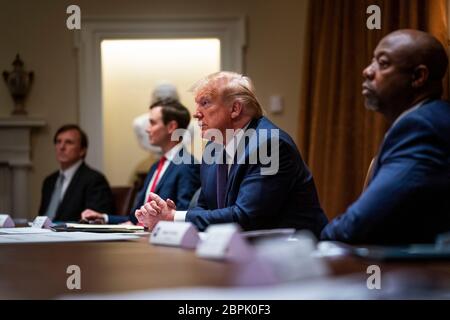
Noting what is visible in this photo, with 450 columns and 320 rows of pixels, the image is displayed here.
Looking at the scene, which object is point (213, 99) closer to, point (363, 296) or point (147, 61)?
point (363, 296)

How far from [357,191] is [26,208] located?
2.28m

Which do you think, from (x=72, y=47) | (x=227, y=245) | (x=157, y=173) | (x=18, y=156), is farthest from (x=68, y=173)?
(x=227, y=245)

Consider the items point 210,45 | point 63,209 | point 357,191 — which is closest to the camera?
point 63,209

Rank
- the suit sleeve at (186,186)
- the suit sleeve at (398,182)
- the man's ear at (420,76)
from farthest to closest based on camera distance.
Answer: the suit sleeve at (186,186), the man's ear at (420,76), the suit sleeve at (398,182)

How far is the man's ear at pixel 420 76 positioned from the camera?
4.90 feet

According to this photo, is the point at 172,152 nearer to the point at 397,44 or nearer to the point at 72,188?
the point at 72,188

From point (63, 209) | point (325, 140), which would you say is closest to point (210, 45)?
point (325, 140)

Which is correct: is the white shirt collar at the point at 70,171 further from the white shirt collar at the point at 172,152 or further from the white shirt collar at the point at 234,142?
the white shirt collar at the point at 234,142

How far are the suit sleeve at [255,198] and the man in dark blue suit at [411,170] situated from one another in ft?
1.38

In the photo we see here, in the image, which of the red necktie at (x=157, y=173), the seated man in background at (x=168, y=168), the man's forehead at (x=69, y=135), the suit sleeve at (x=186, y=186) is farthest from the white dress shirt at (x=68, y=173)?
the suit sleeve at (x=186, y=186)

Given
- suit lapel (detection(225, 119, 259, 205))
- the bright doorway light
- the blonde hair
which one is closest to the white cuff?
suit lapel (detection(225, 119, 259, 205))

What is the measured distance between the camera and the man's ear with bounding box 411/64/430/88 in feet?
4.90

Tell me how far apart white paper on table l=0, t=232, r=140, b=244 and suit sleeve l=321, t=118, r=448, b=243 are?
→ 57 cm

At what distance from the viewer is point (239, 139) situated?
6.98ft
